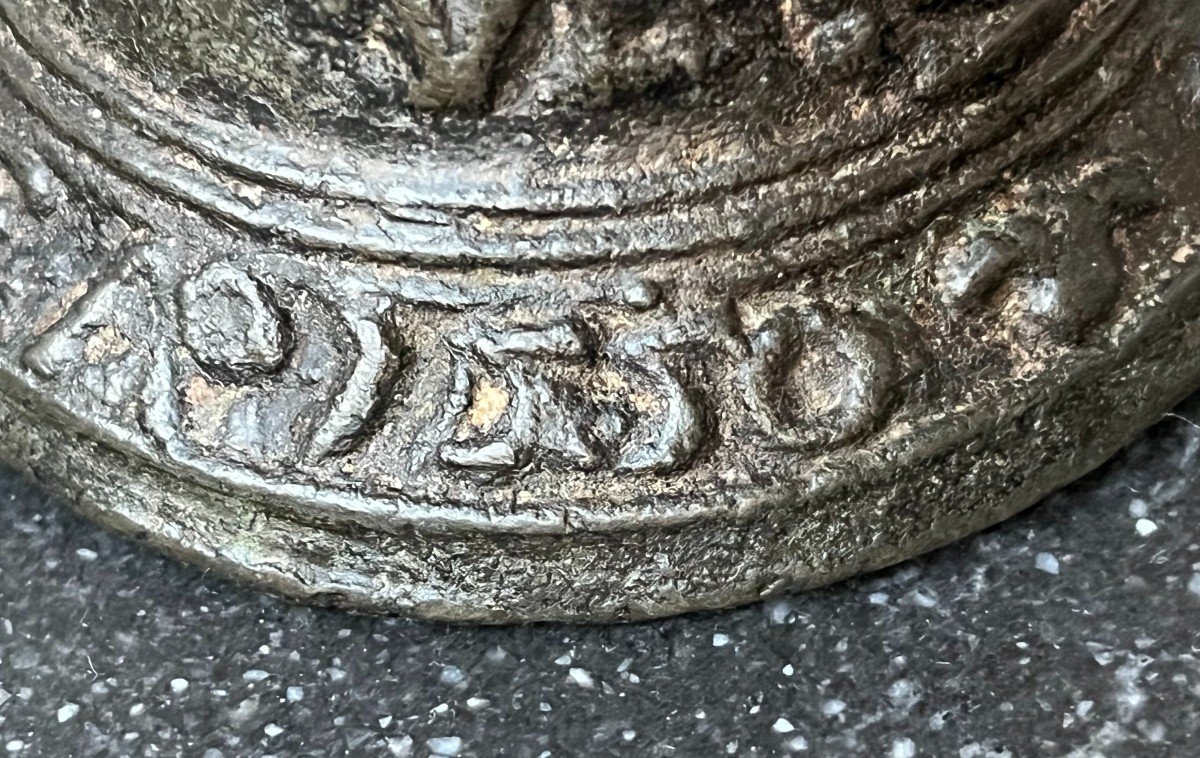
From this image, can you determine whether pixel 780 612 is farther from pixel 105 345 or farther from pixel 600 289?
pixel 105 345

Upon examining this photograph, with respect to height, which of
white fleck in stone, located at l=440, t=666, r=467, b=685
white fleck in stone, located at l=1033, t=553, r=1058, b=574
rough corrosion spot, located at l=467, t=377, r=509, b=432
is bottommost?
white fleck in stone, located at l=1033, t=553, r=1058, b=574

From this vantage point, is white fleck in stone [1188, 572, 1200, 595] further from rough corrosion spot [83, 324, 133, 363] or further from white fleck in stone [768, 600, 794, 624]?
rough corrosion spot [83, 324, 133, 363]

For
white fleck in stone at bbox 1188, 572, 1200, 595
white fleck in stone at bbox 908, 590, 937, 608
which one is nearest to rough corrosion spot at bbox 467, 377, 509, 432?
white fleck in stone at bbox 908, 590, 937, 608

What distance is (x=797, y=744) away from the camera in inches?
26.0

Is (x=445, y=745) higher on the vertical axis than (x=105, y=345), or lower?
lower

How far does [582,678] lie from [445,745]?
84mm

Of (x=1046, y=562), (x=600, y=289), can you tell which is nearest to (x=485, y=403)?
(x=600, y=289)

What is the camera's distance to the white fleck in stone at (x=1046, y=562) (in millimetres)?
720

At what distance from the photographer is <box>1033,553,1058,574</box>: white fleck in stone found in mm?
720

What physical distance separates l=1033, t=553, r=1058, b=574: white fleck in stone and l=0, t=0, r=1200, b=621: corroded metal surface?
5 centimetres

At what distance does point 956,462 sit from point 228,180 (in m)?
0.42

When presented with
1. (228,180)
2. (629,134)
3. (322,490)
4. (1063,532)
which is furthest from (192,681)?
(1063,532)

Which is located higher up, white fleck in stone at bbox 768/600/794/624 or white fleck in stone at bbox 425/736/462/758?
white fleck in stone at bbox 768/600/794/624

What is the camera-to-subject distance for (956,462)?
2.22 ft
